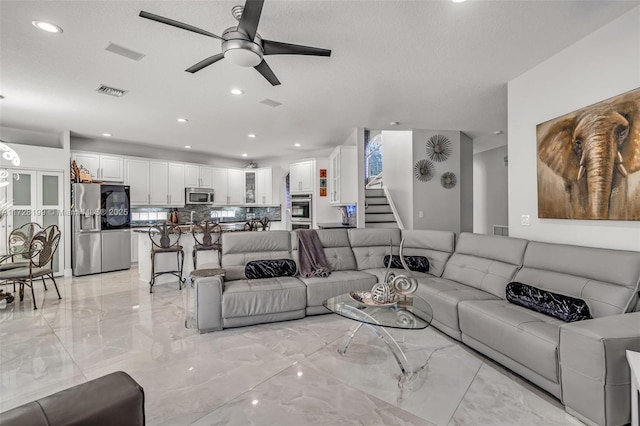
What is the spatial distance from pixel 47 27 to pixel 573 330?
4411 millimetres

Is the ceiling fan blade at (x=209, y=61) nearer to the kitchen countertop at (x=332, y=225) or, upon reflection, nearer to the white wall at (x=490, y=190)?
the kitchen countertop at (x=332, y=225)

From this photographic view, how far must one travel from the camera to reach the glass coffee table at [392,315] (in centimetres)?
222

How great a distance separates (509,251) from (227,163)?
25.4 ft

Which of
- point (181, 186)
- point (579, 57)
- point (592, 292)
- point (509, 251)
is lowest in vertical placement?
point (592, 292)

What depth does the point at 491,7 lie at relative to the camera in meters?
2.26

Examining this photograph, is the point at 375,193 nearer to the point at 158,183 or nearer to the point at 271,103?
the point at 271,103

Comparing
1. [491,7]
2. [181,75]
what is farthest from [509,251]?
A: [181,75]

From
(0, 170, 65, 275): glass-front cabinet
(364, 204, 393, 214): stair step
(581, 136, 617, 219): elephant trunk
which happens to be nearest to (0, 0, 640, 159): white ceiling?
(0, 170, 65, 275): glass-front cabinet

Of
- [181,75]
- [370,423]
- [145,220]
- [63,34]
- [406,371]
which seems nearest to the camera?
[370,423]

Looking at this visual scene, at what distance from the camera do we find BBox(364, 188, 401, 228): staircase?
642cm

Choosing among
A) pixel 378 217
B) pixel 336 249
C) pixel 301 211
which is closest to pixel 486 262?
pixel 336 249

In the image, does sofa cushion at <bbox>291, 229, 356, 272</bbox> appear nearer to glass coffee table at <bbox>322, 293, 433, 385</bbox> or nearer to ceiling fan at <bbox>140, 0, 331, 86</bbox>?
glass coffee table at <bbox>322, 293, 433, 385</bbox>

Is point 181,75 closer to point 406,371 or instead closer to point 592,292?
point 406,371

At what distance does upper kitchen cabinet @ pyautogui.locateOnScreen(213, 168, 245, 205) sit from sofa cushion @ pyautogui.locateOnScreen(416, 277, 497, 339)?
21.6 feet
